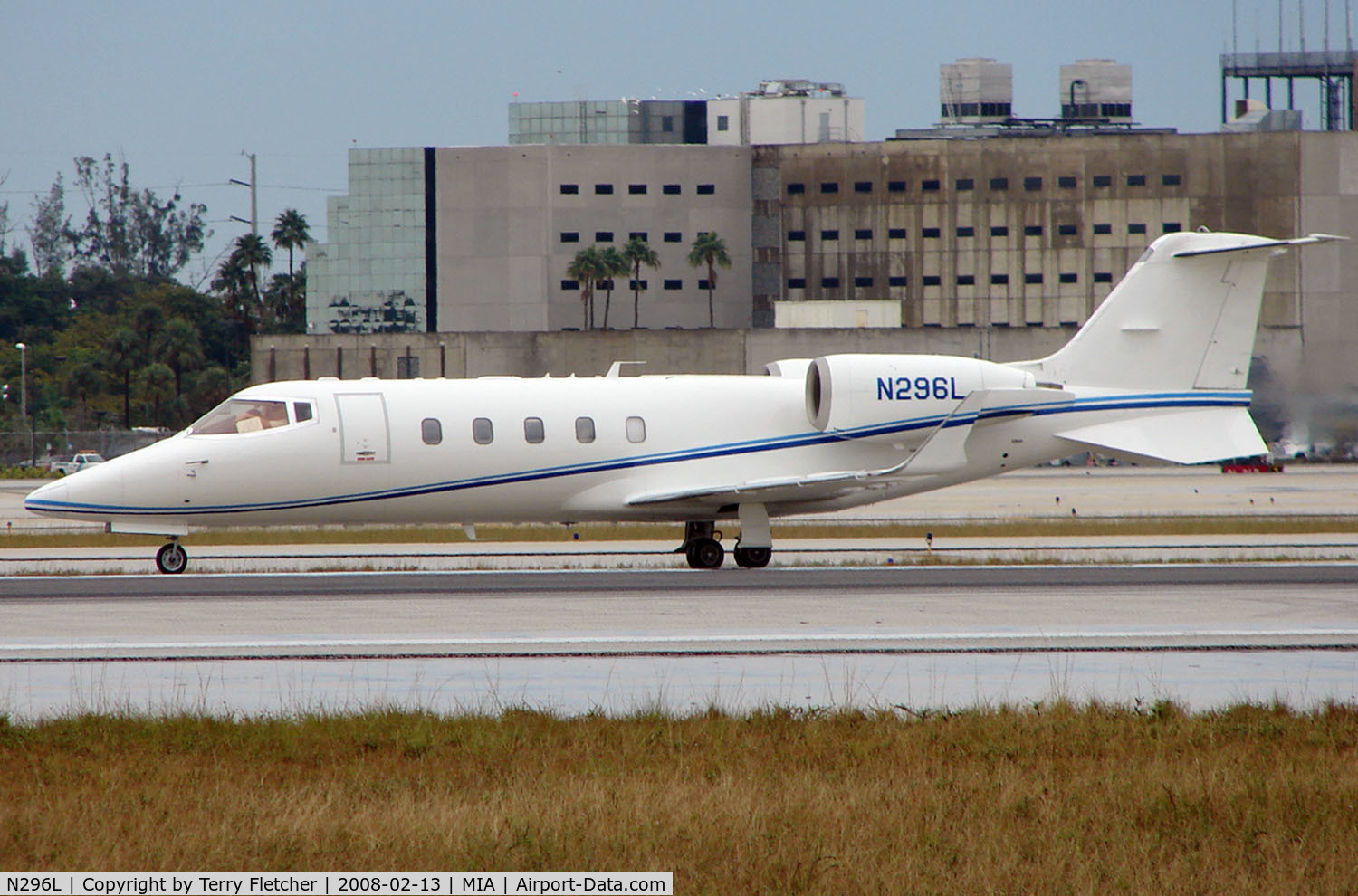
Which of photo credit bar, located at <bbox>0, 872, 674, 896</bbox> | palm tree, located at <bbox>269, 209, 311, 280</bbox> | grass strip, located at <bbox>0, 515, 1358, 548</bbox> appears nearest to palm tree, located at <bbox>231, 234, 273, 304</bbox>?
palm tree, located at <bbox>269, 209, 311, 280</bbox>

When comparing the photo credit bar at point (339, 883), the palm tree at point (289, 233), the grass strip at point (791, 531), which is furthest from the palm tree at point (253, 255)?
the photo credit bar at point (339, 883)

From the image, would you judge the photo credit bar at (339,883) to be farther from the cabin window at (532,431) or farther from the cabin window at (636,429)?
the cabin window at (636,429)

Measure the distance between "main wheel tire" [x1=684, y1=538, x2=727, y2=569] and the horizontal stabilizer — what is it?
6.32 m

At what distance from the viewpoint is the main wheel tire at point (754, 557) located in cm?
2520

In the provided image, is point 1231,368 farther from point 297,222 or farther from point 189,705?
point 297,222

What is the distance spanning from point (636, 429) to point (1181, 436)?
9638mm

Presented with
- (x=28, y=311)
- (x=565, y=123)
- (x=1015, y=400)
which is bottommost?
(x=1015, y=400)

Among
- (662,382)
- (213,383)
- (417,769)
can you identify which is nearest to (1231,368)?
(662,382)

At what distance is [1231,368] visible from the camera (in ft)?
88.1

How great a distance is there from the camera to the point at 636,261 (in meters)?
107

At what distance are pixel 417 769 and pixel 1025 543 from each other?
75.0 ft

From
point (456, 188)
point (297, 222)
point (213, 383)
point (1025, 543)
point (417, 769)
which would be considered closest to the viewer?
point (417, 769)

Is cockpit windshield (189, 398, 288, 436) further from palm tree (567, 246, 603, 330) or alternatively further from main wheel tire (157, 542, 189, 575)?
palm tree (567, 246, 603, 330)

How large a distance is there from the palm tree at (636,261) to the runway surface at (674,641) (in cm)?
8482
